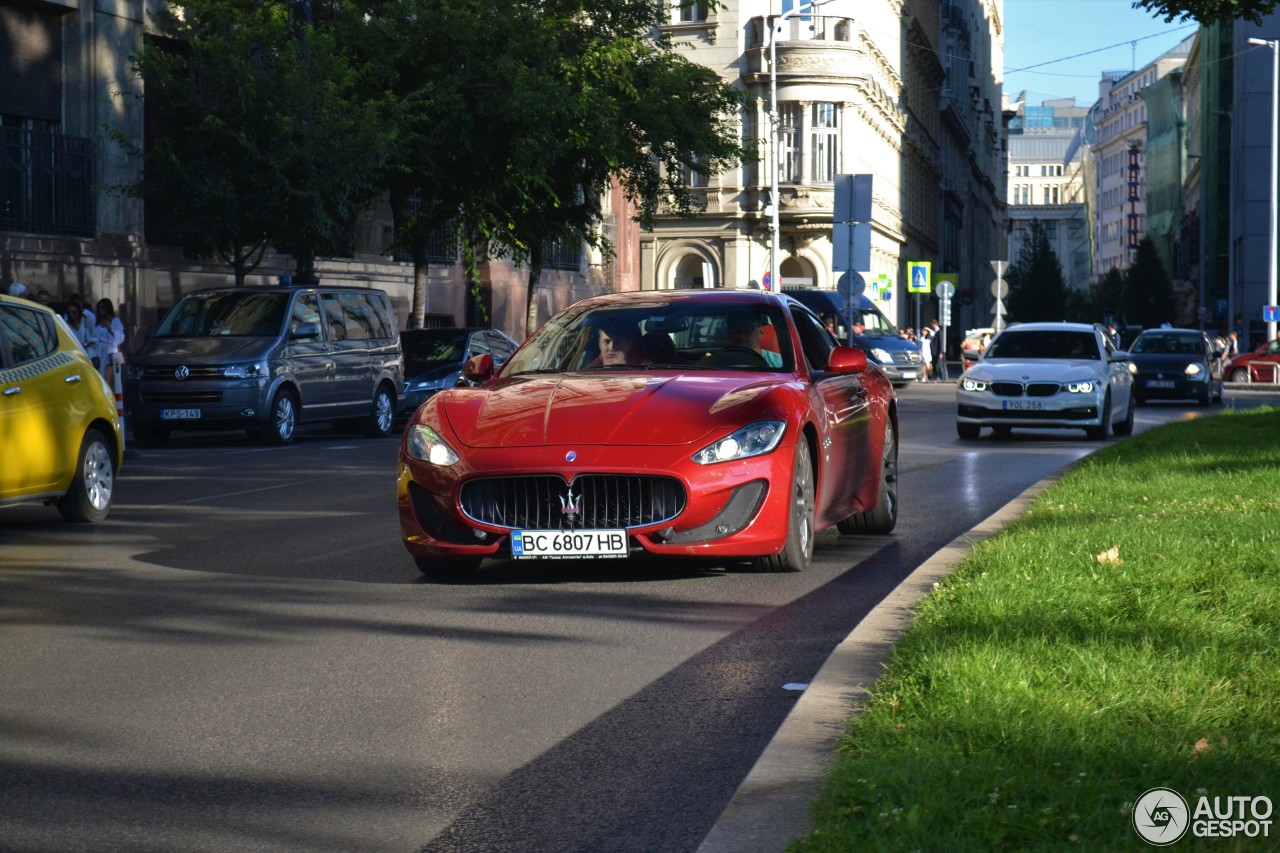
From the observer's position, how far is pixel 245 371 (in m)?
22.9

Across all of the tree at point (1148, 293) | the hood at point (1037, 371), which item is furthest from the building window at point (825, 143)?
the tree at point (1148, 293)

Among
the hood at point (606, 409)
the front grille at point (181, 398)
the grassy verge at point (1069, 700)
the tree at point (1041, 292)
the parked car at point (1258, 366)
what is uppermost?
the tree at point (1041, 292)

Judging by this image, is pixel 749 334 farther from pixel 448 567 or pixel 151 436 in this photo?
pixel 151 436

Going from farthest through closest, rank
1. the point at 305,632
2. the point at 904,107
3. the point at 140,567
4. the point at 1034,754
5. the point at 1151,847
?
the point at 904,107 < the point at 140,567 < the point at 305,632 < the point at 1034,754 < the point at 1151,847

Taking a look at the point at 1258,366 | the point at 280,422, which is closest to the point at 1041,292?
the point at 1258,366

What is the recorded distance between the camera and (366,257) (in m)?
38.3

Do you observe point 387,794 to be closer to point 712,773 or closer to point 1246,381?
point 712,773

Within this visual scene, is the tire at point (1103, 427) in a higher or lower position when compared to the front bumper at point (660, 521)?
lower

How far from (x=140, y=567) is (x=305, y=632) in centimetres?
275

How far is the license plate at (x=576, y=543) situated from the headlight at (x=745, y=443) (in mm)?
524

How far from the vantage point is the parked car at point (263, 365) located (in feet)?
75.0

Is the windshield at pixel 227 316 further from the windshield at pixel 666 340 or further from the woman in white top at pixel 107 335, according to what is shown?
the windshield at pixel 666 340

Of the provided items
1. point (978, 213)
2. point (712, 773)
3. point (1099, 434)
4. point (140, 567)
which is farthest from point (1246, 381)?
point (978, 213)

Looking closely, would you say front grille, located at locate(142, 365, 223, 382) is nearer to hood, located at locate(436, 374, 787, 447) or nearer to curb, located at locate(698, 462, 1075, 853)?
hood, located at locate(436, 374, 787, 447)
